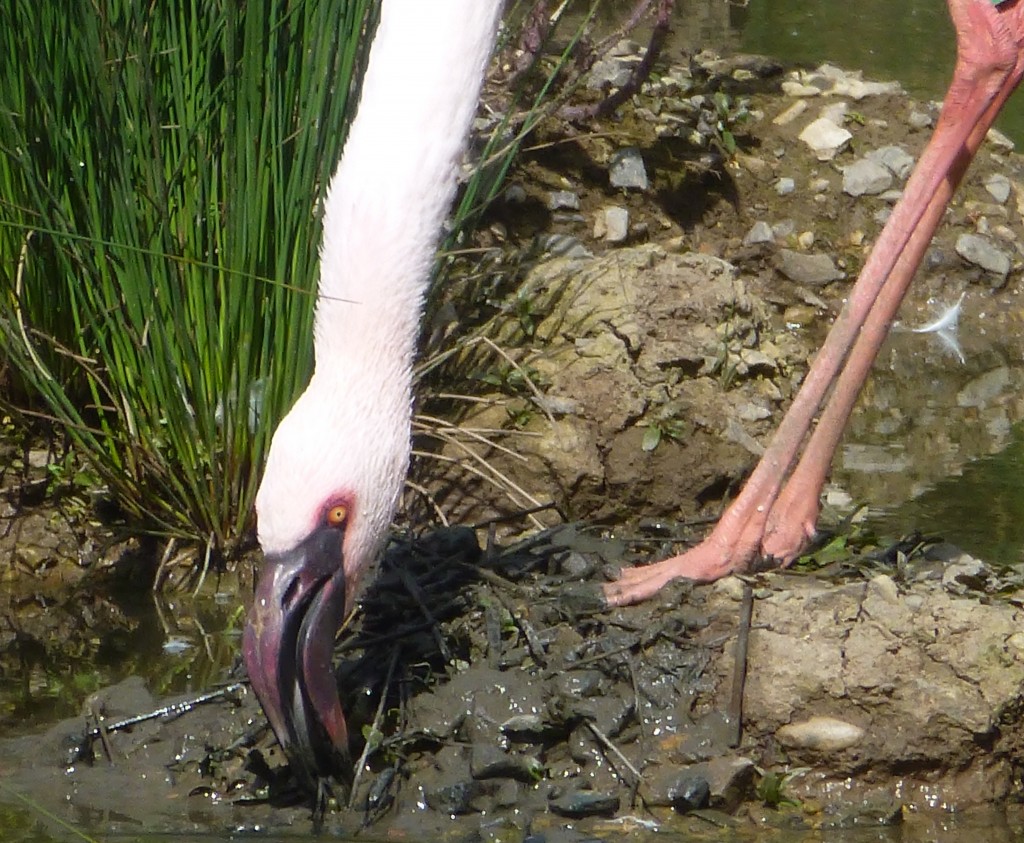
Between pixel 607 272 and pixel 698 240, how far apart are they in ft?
3.98

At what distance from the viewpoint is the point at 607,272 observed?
473cm

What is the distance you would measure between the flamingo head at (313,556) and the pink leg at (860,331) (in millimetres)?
700

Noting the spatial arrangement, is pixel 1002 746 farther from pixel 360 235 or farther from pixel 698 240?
pixel 698 240

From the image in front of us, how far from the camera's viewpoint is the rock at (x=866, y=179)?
627 centimetres

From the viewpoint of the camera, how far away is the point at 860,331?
12.2ft

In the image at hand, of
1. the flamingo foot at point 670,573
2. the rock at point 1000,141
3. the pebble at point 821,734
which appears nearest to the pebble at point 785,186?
the rock at point 1000,141

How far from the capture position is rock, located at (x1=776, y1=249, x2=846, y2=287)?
5910 millimetres

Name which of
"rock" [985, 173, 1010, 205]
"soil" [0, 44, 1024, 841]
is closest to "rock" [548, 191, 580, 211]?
"soil" [0, 44, 1024, 841]

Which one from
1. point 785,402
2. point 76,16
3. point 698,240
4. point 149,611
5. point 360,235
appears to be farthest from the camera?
point 698,240

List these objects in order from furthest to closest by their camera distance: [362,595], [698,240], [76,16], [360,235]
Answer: [698,240]
[76,16]
[362,595]
[360,235]

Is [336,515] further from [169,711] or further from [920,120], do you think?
[920,120]

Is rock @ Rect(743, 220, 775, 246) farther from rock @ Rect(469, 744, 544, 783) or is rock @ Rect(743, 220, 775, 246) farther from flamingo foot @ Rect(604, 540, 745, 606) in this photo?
rock @ Rect(469, 744, 544, 783)

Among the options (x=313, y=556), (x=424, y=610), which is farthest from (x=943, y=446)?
(x=313, y=556)

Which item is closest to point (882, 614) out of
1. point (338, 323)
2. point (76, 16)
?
point (338, 323)
